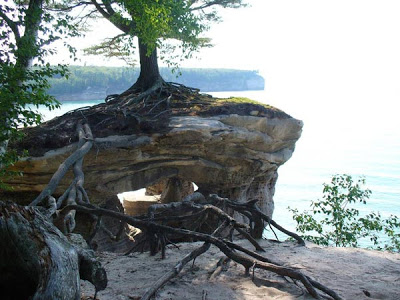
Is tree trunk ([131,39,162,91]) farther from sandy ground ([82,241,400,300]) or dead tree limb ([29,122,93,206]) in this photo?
sandy ground ([82,241,400,300])

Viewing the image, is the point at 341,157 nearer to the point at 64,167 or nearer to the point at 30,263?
the point at 64,167

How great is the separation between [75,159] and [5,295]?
4.74 metres

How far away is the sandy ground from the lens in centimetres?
420

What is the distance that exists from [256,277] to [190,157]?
5.75 meters

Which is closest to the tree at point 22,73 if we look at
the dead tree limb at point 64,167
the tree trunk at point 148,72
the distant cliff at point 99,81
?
the dead tree limb at point 64,167

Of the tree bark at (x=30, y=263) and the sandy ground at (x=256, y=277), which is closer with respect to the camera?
the tree bark at (x=30, y=263)

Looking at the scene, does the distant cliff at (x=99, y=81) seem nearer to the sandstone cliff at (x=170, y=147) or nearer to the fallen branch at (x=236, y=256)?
the sandstone cliff at (x=170, y=147)

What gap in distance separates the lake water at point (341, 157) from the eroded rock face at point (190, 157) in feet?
4.57

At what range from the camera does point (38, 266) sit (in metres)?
2.47

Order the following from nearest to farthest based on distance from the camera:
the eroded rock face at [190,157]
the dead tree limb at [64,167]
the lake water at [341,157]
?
the dead tree limb at [64,167] < the eroded rock face at [190,157] < the lake water at [341,157]

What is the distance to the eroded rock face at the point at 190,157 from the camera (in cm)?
856

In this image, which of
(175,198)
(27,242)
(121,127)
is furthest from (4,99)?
(175,198)

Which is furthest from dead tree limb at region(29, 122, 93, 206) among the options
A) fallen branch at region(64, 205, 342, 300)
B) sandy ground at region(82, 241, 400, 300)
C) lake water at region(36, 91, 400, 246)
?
lake water at region(36, 91, 400, 246)

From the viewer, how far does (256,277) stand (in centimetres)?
457
